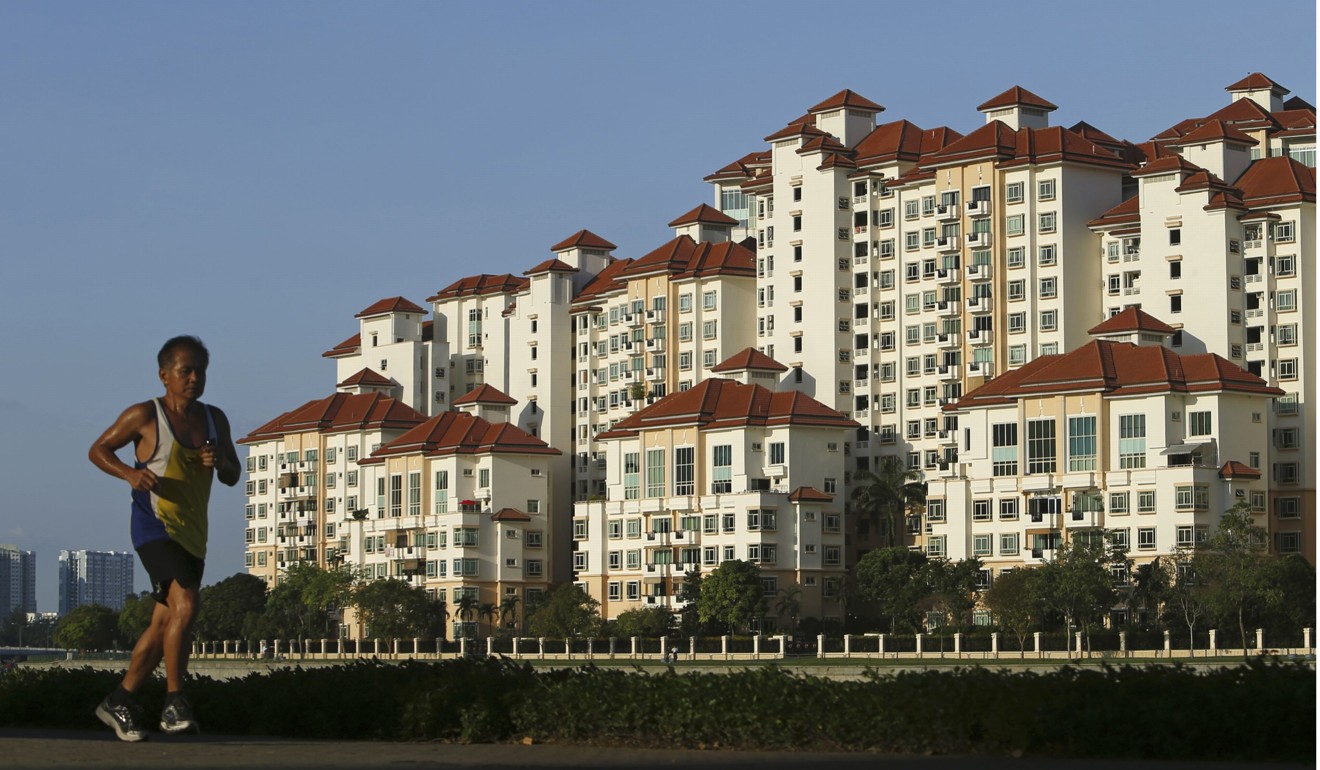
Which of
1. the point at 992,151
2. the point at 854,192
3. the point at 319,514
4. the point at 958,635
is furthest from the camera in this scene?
the point at 319,514

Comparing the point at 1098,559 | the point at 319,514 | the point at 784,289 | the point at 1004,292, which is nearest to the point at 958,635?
the point at 1098,559

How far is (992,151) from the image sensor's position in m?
114

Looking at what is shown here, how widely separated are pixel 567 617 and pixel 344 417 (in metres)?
35.7

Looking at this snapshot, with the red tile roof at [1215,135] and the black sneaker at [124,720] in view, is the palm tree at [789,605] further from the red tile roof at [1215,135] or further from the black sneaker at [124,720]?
the black sneaker at [124,720]

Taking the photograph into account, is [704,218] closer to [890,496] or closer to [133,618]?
[890,496]

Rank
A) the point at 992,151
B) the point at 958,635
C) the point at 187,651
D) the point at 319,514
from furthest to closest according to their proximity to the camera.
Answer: the point at 319,514, the point at 992,151, the point at 958,635, the point at 187,651

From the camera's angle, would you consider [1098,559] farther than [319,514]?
No

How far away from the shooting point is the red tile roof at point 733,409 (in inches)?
4540

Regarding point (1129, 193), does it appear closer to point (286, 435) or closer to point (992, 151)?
point (992, 151)

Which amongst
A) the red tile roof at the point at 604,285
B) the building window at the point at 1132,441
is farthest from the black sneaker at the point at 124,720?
the red tile roof at the point at 604,285

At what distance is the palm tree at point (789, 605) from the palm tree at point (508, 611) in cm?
1978

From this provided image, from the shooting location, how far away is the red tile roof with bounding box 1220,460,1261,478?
9988 cm

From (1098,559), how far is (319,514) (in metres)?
64.5

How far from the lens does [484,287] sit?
148 metres
